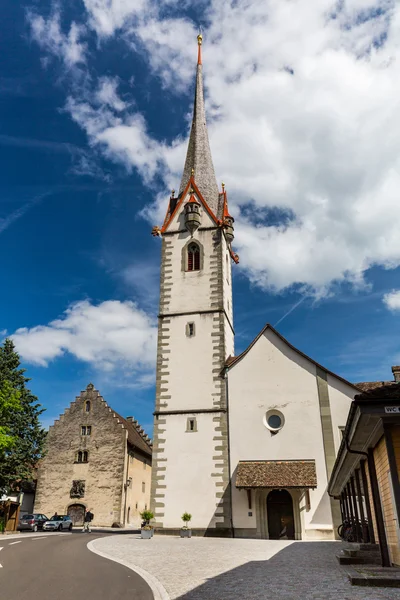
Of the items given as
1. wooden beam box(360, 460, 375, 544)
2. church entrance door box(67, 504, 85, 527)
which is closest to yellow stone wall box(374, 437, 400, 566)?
wooden beam box(360, 460, 375, 544)

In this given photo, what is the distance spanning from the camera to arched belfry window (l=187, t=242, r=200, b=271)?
3256cm

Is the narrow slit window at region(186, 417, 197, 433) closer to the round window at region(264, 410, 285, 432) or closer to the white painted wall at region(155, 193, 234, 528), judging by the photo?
the white painted wall at region(155, 193, 234, 528)

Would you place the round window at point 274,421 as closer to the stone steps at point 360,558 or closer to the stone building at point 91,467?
the stone steps at point 360,558

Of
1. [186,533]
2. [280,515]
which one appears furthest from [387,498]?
[186,533]

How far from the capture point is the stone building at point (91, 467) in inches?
1549

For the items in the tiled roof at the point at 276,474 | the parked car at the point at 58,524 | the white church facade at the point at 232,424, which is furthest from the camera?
the parked car at the point at 58,524

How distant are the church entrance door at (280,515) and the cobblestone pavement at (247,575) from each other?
9.67 meters

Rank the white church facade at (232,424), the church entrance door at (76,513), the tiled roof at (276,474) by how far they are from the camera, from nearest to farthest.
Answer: the tiled roof at (276,474) < the white church facade at (232,424) < the church entrance door at (76,513)

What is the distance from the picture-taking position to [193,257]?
33.0 metres

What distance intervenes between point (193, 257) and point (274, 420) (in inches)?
474

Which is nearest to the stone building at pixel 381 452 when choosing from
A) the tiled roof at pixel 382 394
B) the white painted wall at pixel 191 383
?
the tiled roof at pixel 382 394

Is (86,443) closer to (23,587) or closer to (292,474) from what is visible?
(292,474)

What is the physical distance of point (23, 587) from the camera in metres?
9.15

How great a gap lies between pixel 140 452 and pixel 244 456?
21.6m
